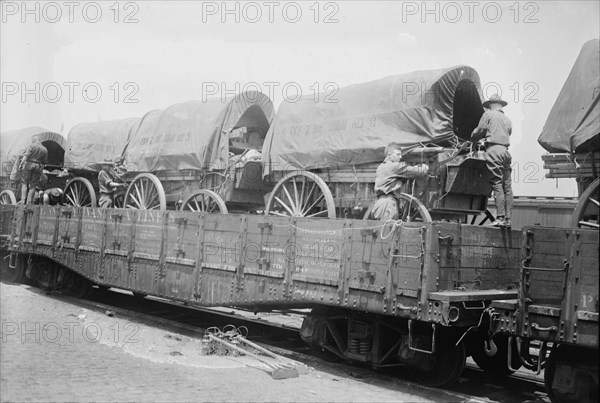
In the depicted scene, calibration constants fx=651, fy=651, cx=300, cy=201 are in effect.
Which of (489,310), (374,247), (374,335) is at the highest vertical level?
(374,247)

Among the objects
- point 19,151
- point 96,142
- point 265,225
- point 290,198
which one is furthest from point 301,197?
point 19,151

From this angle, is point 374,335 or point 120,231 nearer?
point 374,335

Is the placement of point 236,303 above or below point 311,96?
below

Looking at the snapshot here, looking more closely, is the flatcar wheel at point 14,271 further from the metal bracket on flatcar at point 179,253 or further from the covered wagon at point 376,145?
the covered wagon at point 376,145

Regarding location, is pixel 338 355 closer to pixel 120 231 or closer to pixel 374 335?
pixel 374 335

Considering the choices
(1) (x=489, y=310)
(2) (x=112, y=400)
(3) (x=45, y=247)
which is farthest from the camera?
(3) (x=45, y=247)

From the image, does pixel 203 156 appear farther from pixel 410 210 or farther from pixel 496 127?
pixel 496 127

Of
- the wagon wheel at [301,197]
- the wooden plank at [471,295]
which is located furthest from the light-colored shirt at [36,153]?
the wooden plank at [471,295]

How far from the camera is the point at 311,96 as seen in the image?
1097 cm

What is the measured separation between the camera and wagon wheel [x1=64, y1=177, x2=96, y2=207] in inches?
593

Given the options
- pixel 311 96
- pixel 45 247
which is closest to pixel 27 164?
pixel 45 247

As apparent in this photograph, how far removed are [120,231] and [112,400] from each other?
604cm

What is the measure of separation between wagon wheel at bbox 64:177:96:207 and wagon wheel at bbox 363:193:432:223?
27.7 ft

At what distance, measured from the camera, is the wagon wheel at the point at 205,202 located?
456 inches
